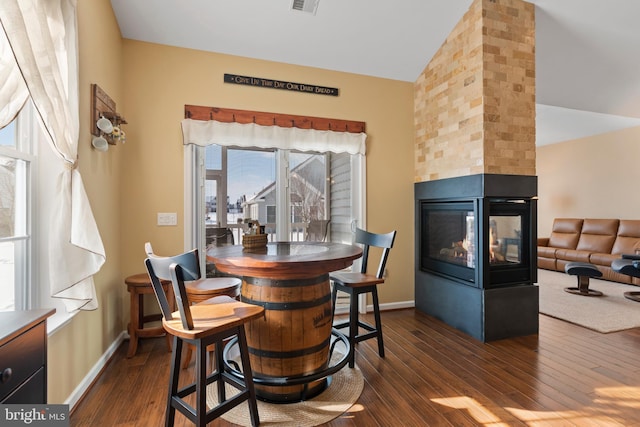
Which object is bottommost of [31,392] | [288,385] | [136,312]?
[288,385]

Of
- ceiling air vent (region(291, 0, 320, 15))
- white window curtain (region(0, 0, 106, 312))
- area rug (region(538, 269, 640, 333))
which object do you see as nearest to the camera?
white window curtain (region(0, 0, 106, 312))

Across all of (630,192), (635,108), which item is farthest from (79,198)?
(630,192)

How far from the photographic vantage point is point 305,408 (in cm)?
188

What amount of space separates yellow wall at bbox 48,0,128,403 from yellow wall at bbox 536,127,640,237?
788cm

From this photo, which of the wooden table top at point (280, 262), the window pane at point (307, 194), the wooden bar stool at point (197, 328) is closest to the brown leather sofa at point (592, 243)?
the window pane at point (307, 194)

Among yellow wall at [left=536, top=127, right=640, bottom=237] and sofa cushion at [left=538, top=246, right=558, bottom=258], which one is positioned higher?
yellow wall at [left=536, top=127, right=640, bottom=237]

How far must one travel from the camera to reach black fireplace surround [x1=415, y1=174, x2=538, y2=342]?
2.83m

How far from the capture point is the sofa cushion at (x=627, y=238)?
512 cm

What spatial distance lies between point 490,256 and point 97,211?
3250mm

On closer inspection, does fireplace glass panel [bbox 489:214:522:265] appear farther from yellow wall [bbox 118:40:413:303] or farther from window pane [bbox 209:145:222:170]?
window pane [bbox 209:145:222:170]

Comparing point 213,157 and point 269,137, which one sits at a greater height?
point 269,137

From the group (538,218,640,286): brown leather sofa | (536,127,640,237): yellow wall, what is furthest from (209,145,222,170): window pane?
(536,127,640,237): yellow wall

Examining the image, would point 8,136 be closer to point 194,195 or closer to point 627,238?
point 194,195

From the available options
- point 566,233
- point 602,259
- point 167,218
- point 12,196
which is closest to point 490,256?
point 167,218
